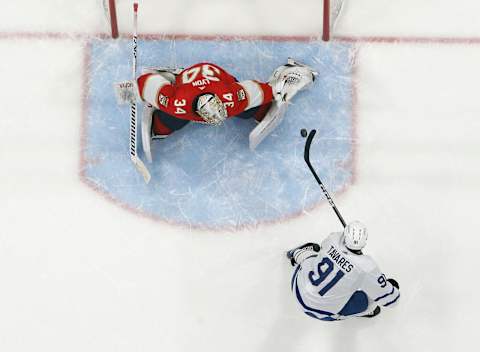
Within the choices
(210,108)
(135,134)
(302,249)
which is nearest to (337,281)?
(302,249)

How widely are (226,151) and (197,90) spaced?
24.1 inches

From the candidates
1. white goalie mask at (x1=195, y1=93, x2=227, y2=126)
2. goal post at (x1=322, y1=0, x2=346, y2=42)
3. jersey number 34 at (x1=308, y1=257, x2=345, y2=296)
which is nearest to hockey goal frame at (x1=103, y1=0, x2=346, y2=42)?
goal post at (x1=322, y1=0, x2=346, y2=42)

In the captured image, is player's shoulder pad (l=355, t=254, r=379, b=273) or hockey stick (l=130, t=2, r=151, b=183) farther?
hockey stick (l=130, t=2, r=151, b=183)

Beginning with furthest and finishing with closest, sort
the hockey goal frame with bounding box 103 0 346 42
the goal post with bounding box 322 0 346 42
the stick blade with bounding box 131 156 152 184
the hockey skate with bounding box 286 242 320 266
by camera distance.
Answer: the goal post with bounding box 322 0 346 42, the hockey goal frame with bounding box 103 0 346 42, the stick blade with bounding box 131 156 152 184, the hockey skate with bounding box 286 242 320 266

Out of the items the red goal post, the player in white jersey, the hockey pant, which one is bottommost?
the hockey pant

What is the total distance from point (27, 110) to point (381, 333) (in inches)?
92.7

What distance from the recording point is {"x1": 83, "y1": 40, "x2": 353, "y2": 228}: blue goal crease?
5145 mm

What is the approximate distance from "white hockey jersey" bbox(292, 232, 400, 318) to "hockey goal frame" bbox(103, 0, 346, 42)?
1446 millimetres

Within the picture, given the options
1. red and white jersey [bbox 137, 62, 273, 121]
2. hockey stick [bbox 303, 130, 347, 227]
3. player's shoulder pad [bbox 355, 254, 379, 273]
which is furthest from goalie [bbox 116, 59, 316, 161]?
player's shoulder pad [bbox 355, 254, 379, 273]

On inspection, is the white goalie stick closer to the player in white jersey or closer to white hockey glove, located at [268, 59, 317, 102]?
white hockey glove, located at [268, 59, 317, 102]

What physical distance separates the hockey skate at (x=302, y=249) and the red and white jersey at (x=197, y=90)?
0.80m

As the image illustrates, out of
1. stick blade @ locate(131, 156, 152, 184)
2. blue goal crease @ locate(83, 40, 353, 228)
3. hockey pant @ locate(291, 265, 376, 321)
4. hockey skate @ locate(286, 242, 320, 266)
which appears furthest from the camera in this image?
blue goal crease @ locate(83, 40, 353, 228)

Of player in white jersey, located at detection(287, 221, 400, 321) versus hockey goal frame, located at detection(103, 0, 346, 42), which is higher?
hockey goal frame, located at detection(103, 0, 346, 42)

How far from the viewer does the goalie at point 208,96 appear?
15.5ft
